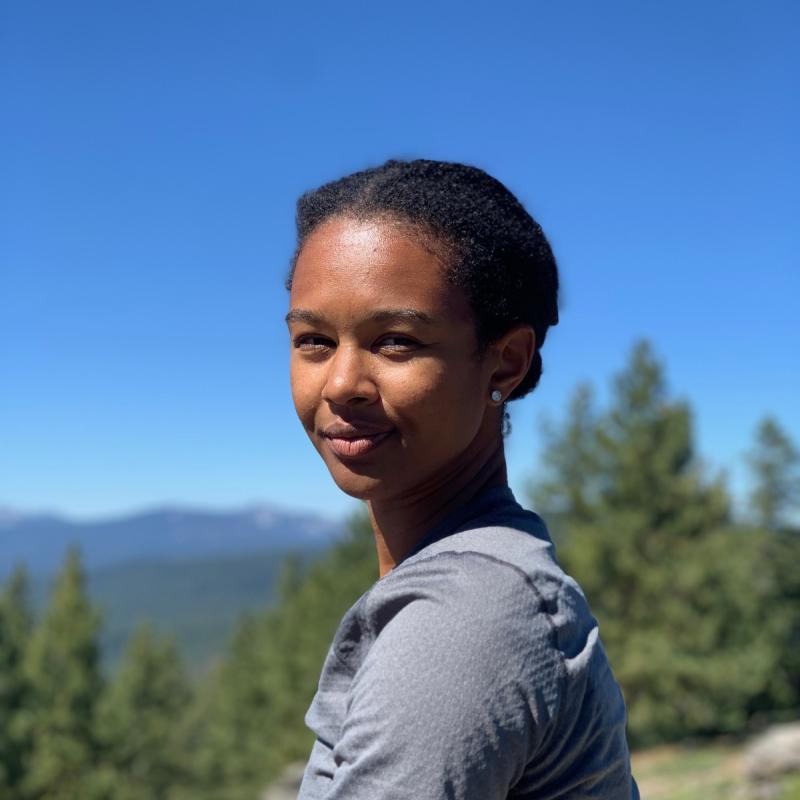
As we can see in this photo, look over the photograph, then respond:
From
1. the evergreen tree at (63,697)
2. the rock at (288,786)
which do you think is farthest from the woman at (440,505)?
the evergreen tree at (63,697)

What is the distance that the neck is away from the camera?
1461mm

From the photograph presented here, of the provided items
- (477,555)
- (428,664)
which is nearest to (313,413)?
(477,555)

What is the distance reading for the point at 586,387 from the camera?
2877 cm

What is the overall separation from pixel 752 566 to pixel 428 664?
25869mm

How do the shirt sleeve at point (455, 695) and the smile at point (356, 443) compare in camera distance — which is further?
the smile at point (356, 443)

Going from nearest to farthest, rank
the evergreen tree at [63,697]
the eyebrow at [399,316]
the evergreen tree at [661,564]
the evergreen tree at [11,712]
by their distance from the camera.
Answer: the eyebrow at [399,316], the evergreen tree at [661,564], the evergreen tree at [11,712], the evergreen tree at [63,697]

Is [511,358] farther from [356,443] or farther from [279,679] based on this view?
[279,679]

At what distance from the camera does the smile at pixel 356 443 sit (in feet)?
4.51

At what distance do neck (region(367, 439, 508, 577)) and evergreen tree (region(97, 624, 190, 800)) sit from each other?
2837 cm

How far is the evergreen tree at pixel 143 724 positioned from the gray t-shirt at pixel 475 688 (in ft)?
Result: 93.9

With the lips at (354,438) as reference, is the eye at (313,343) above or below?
above

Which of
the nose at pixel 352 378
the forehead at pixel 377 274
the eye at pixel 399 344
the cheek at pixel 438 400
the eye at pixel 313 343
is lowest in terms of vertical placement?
the cheek at pixel 438 400

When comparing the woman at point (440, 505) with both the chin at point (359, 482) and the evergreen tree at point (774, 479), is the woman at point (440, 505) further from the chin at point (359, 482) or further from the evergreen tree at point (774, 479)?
the evergreen tree at point (774, 479)

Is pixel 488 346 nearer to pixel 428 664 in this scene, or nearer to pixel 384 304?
pixel 384 304
